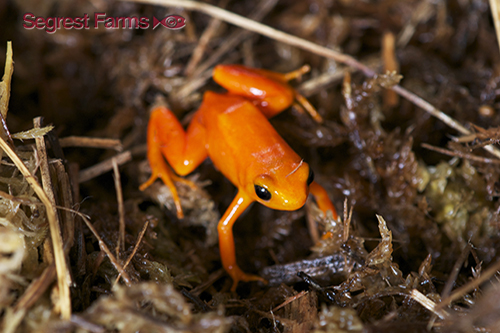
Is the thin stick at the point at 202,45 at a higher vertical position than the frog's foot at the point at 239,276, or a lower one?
higher

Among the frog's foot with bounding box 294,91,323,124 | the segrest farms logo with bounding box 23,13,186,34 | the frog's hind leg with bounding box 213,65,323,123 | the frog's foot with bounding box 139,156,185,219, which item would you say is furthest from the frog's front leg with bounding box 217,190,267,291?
the segrest farms logo with bounding box 23,13,186,34

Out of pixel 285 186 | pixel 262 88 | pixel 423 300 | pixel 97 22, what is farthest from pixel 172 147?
pixel 423 300

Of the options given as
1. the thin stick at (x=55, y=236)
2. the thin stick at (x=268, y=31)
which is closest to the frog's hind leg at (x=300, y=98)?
the thin stick at (x=268, y=31)

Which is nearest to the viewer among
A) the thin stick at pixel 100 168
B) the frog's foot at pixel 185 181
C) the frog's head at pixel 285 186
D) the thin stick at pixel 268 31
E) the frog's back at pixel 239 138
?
the frog's head at pixel 285 186

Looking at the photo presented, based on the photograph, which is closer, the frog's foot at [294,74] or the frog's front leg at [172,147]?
the frog's front leg at [172,147]

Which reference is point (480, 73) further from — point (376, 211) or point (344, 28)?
point (376, 211)

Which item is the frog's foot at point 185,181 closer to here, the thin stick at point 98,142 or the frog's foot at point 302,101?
the thin stick at point 98,142

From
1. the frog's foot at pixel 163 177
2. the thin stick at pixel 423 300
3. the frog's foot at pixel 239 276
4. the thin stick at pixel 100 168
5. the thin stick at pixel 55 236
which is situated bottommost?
the frog's foot at pixel 239 276
